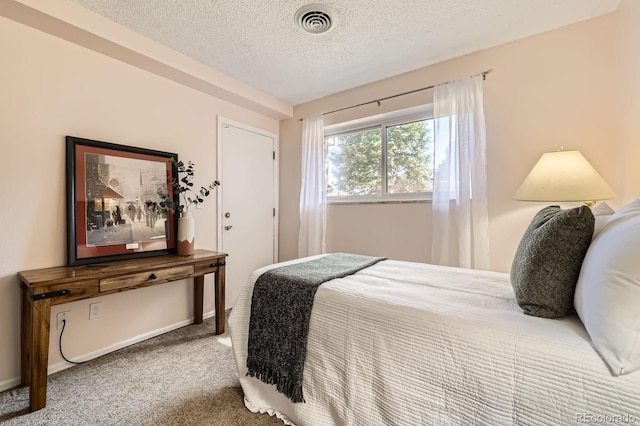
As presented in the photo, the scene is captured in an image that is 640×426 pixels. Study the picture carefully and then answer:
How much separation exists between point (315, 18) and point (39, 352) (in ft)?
8.49

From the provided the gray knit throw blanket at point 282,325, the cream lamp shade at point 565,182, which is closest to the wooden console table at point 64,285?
the gray knit throw blanket at point 282,325

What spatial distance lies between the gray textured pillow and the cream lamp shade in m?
0.86

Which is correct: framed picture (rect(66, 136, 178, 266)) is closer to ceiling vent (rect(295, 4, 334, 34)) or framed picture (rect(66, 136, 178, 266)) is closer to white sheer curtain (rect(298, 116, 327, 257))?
white sheer curtain (rect(298, 116, 327, 257))

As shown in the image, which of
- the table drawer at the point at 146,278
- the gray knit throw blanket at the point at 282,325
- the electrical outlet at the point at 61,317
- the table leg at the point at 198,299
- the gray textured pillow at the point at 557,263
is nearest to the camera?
the gray textured pillow at the point at 557,263

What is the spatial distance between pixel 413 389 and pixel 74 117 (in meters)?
2.65

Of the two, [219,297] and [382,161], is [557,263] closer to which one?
[382,161]

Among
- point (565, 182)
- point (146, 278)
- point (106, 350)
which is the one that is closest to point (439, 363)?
Result: point (565, 182)

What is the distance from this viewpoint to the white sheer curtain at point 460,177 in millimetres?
2305

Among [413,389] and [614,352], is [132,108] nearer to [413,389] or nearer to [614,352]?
[413,389]

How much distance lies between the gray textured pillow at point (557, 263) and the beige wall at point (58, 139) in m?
2.68

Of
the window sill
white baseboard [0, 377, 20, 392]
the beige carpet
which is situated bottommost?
the beige carpet

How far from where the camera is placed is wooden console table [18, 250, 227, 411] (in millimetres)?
1491

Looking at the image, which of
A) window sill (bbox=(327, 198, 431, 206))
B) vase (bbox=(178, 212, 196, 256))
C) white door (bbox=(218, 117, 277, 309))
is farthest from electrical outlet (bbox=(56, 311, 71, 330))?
window sill (bbox=(327, 198, 431, 206))

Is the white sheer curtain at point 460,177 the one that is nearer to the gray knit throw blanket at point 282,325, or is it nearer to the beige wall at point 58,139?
the gray knit throw blanket at point 282,325
